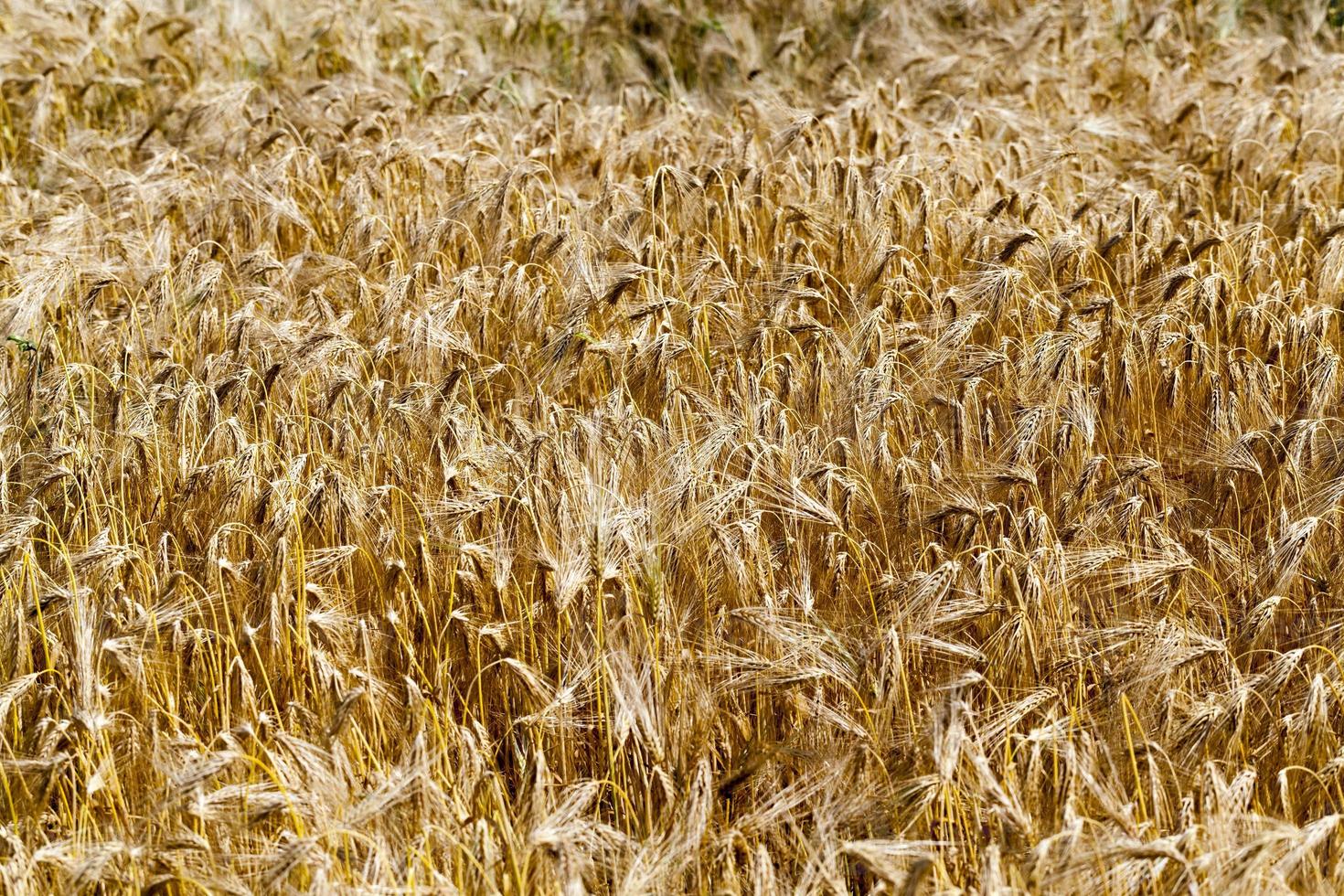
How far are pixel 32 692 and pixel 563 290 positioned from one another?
5.73 feet

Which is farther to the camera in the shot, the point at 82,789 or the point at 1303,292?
the point at 1303,292

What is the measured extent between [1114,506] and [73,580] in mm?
1949

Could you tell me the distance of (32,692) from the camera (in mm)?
2350

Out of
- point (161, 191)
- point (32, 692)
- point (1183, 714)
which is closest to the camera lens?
point (1183, 714)

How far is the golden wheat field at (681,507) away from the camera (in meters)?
1.97

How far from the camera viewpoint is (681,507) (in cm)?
248

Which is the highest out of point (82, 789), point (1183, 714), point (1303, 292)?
point (1303, 292)

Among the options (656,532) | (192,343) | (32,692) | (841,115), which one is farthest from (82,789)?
(841,115)

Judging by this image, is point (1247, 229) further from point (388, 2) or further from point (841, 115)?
point (388, 2)

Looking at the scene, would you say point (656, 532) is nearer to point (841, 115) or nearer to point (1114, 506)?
point (1114, 506)

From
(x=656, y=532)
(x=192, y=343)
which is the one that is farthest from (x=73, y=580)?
(x=192, y=343)

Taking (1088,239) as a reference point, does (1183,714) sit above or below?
below

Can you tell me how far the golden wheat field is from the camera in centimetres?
197

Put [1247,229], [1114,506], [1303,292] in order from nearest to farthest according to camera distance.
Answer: [1114,506] < [1303,292] < [1247,229]
